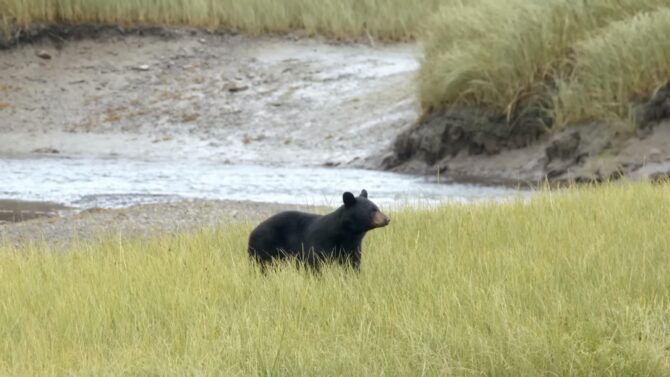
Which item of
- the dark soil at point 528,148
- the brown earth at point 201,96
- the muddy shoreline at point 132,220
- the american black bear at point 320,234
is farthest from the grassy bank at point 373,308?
the brown earth at point 201,96

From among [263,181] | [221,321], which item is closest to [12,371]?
[221,321]

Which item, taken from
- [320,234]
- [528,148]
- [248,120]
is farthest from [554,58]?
[320,234]

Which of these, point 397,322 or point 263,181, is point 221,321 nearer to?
point 397,322

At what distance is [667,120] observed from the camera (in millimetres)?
15188

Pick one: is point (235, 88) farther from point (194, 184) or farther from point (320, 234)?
point (320, 234)

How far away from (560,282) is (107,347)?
7.36ft

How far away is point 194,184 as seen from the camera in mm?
16188

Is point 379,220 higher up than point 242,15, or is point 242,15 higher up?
point 242,15

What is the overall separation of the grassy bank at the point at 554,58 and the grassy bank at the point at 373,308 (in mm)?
7145

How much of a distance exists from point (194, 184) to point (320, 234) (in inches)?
347

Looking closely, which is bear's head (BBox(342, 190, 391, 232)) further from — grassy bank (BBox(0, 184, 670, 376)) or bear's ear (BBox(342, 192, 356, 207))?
grassy bank (BBox(0, 184, 670, 376))

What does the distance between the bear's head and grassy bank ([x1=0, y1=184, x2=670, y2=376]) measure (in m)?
0.27

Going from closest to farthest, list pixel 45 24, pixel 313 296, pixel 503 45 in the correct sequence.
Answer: pixel 313 296
pixel 503 45
pixel 45 24

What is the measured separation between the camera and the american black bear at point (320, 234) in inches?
290
